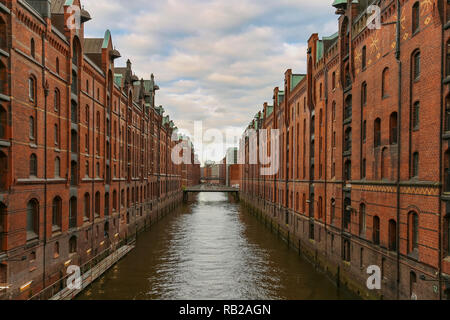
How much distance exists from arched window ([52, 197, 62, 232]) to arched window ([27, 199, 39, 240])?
8.71ft

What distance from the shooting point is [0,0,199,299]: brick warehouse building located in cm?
1666

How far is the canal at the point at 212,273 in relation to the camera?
→ 22.1 metres

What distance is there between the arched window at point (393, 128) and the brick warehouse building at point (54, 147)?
59.7ft

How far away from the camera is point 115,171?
36.4 metres

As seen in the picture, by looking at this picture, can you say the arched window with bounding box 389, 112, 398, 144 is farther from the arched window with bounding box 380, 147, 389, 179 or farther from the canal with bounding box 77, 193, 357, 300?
the canal with bounding box 77, 193, 357, 300

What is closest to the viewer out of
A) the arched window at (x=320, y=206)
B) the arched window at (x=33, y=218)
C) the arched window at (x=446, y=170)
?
the arched window at (x=446, y=170)

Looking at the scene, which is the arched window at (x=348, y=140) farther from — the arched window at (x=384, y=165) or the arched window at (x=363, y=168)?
the arched window at (x=384, y=165)

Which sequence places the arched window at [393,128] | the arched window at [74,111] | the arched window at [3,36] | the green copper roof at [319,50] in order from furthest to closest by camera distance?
the green copper roof at [319,50], the arched window at [74,111], the arched window at [393,128], the arched window at [3,36]

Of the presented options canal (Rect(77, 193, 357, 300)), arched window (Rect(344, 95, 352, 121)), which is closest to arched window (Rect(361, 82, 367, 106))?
arched window (Rect(344, 95, 352, 121))

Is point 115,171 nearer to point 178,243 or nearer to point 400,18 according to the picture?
point 178,243

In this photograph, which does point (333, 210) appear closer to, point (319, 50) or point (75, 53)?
point (319, 50)

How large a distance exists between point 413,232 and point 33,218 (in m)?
18.8

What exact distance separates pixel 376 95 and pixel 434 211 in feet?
25.6

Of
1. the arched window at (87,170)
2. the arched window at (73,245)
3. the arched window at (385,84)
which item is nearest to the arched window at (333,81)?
the arched window at (385,84)
